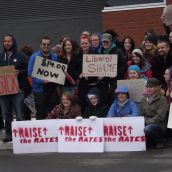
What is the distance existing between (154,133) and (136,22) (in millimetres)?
9209

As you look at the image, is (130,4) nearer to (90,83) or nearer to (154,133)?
(90,83)

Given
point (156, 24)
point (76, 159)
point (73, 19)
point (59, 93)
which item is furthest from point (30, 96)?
point (73, 19)

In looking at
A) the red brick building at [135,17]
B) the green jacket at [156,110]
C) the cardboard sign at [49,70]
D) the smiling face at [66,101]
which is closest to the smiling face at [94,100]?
the smiling face at [66,101]

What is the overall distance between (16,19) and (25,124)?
11160mm

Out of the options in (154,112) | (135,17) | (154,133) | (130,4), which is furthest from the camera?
(130,4)

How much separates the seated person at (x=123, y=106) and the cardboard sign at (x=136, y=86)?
0.47ft

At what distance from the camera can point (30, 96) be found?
10.5 meters

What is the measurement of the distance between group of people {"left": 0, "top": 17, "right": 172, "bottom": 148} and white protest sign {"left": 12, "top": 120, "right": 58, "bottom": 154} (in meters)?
0.37

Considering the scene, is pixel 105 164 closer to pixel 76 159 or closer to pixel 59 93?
pixel 76 159

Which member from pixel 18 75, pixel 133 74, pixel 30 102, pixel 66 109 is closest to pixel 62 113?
pixel 66 109

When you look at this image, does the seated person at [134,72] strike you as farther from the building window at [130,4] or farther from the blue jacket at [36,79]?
the building window at [130,4]

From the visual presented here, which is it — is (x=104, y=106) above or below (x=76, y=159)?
above

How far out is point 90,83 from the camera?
9.94 meters

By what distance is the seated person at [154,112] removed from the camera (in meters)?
8.97
